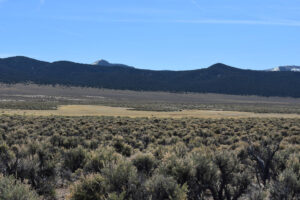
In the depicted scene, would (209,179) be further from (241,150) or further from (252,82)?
(252,82)

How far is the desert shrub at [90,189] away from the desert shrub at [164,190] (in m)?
1.08

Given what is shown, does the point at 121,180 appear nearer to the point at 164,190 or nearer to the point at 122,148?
the point at 164,190

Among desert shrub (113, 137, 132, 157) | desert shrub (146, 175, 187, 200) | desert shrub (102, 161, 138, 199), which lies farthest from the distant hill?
desert shrub (146, 175, 187, 200)

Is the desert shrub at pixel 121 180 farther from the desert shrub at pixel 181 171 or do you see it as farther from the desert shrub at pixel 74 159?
the desert shrub at pixel 74 159

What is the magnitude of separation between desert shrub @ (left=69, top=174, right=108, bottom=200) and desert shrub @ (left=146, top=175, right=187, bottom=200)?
108cm

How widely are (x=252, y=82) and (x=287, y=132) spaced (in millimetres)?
138795

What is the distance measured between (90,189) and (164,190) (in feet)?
5.75

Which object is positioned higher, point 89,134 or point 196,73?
point 196,73

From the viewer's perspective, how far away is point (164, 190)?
6.32m

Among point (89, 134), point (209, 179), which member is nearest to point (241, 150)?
point (209, 179)

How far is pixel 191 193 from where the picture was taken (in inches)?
293

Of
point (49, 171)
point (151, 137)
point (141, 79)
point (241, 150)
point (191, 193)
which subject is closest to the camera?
point (191, 193)

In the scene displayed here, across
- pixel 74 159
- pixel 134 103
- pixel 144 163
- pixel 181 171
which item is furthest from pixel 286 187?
pixel 134 103

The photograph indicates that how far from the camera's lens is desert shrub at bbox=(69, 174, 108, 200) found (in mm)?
6742
